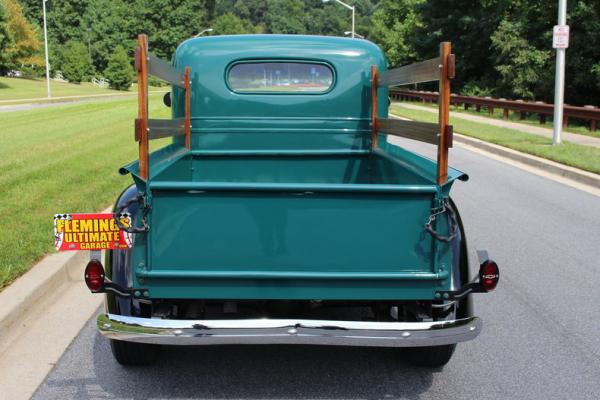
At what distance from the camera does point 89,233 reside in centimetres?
338

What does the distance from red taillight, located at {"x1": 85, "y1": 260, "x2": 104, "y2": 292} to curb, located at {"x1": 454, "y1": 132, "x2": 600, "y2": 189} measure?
9416 millimetres

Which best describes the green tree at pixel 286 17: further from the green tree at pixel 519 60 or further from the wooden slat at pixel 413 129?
the wooden slat at pixel 413 129

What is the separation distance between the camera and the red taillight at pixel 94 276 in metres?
3.47

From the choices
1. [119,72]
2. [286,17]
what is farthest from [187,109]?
[286,17]

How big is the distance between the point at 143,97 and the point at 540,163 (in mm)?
11411

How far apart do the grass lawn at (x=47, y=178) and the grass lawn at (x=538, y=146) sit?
25.5ft

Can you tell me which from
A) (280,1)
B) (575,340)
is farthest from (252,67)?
(280,1)

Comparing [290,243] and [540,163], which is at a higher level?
[290,243]

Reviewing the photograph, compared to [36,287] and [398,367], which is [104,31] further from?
[398,367]

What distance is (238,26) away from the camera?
5330 inches

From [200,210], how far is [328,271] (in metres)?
0.67

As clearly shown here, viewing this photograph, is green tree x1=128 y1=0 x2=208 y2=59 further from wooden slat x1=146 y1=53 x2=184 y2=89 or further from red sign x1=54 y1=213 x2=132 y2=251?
red sign x1=54 y1=213 x2=132 y2=251

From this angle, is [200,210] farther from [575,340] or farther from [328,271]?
[575,340]

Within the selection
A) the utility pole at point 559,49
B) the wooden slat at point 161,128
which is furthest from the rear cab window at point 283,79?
the utility pole at point 559,49
